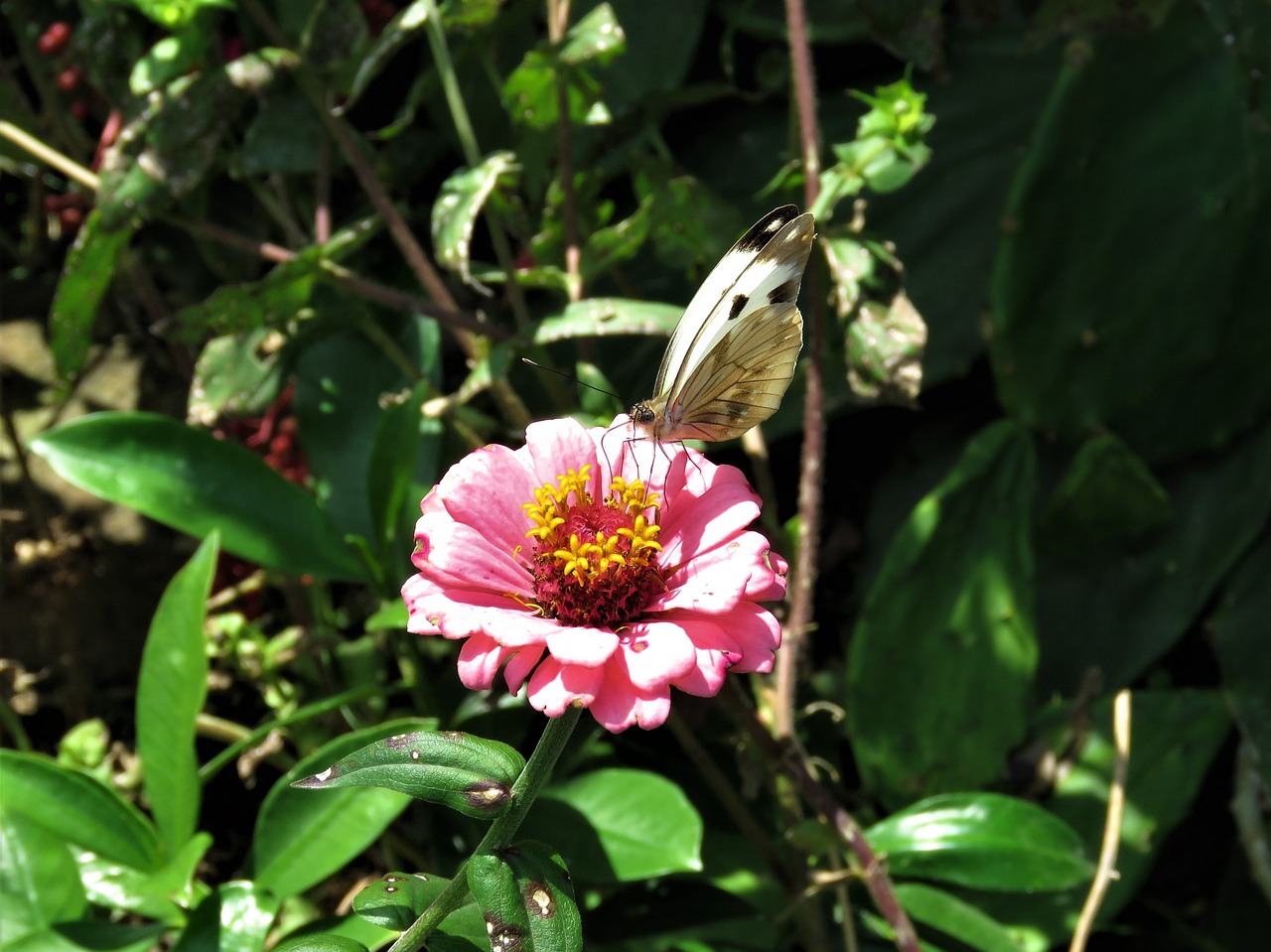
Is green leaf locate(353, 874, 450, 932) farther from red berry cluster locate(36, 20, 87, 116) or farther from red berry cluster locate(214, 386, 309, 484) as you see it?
red berry cluster locate(36, 20, 87, 116)

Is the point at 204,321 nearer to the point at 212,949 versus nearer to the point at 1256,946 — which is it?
the point at 212,949

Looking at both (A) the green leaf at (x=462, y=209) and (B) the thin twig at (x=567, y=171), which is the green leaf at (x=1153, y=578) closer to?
(B) the thin twig at (x=567, y=171)

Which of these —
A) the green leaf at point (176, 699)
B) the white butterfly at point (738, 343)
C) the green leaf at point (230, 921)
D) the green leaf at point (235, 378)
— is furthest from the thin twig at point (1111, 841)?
the green leaf at point (235, 378)

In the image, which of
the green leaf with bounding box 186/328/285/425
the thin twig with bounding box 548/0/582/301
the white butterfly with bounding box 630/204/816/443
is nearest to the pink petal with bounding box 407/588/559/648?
the white butterfly with bounding box 630/204/816/443

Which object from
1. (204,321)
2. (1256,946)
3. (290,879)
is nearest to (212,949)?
(290,879)

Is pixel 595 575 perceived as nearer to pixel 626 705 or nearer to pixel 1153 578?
pixel 626 705

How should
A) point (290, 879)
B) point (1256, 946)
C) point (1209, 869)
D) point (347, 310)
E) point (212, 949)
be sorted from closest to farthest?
point (212, 949) < point (290, 879) < point (347, 310) < point (1256, 946) < point (1209, 869)
